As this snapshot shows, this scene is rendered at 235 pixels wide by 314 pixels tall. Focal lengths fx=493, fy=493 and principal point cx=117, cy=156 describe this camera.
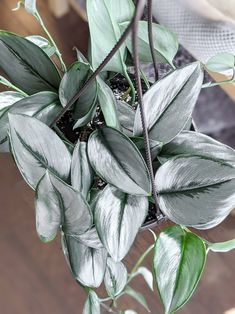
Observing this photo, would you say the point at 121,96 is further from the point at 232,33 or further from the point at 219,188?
the point at 232,33

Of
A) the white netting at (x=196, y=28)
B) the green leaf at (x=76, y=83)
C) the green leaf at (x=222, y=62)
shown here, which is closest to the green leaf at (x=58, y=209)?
the green leaf at (x=76, y=83)

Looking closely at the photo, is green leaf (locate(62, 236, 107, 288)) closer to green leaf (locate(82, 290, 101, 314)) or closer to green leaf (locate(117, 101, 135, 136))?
green leaf (locate(82, 290, 101, 314))

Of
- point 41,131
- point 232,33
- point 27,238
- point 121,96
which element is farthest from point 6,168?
point 232,33

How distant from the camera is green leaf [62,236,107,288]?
21.5 inches

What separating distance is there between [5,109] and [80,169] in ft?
0.38

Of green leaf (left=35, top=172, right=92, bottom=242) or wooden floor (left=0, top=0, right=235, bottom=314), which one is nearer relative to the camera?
green leaf (left=35, top=172, right=92, bottom=242)

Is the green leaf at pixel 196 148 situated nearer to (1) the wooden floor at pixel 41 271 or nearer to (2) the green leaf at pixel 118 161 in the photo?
(2) the green leaf at pixel 118 161

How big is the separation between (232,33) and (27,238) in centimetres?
54

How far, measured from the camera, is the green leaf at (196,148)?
522 millimetres

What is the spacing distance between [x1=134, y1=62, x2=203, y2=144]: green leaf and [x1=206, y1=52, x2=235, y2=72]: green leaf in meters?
0.08

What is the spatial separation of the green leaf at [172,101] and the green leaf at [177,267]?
0.11 m

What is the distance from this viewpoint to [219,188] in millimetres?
481

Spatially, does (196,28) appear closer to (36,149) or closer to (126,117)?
(126,117)

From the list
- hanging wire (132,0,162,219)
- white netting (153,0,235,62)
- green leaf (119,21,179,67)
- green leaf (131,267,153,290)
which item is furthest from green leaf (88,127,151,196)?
white netting (153,0,235,62)
